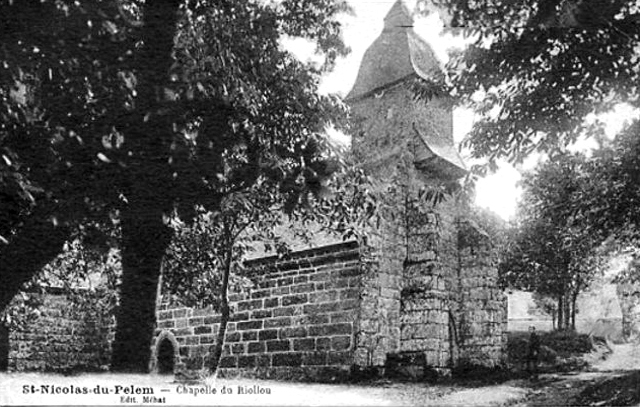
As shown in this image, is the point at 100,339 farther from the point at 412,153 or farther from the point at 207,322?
the point at 412,153

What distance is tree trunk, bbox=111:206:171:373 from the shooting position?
5438 mm

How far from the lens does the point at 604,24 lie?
21.7 feet

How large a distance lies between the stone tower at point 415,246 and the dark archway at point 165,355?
658cm

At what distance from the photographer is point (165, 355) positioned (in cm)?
1587

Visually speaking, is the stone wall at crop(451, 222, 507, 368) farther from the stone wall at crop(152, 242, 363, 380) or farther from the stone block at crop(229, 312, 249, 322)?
the stone block at crop(229, 312, 249, 322)

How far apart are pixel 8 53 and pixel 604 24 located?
20.3ft

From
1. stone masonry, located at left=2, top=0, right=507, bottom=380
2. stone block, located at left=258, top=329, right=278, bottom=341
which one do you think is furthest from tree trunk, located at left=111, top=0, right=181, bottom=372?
stone block, located at left=258, top=329, right=278, bottom=341

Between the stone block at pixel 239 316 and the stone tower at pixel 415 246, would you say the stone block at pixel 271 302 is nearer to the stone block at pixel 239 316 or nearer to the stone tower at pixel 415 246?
the stone block at pixel 239 316

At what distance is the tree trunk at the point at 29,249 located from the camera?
527 cm

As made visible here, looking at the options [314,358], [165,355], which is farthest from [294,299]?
[165,355]

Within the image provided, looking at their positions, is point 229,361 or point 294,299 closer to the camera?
point 294,299

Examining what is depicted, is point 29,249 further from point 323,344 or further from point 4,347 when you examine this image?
point 4,347

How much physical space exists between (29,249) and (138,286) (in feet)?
3.48

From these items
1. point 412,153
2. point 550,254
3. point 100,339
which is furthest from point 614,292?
point 100,339
